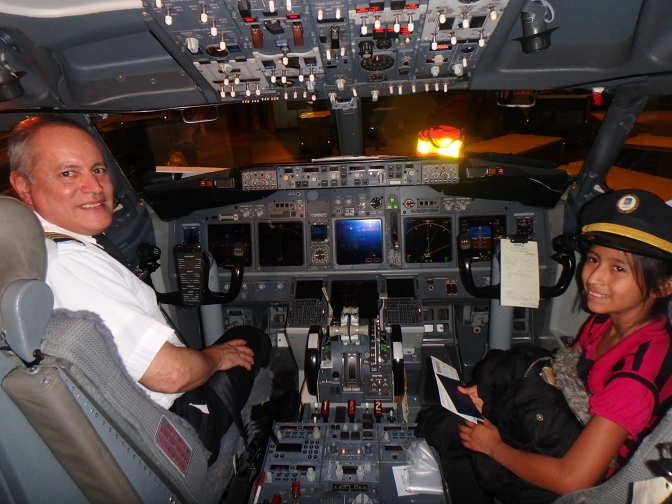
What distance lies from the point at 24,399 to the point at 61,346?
5.1 inches

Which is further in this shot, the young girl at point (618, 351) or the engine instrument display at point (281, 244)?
the engine instrument display at point (281, 244)

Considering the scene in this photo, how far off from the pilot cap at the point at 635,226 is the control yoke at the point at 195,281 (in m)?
1.97

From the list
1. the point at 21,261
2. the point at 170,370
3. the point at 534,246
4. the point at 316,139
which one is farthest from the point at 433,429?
the point at 316,139

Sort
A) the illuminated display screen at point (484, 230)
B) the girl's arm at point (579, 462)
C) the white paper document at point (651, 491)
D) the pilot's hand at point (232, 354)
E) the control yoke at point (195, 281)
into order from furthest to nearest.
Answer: the illuminated display screen at point (484, 230) < the control yoke at point (195, 281) < the pilot's hand at point (232, 354) < the girl's arm at point (579, 462) < the white paper document at point (651, 491)

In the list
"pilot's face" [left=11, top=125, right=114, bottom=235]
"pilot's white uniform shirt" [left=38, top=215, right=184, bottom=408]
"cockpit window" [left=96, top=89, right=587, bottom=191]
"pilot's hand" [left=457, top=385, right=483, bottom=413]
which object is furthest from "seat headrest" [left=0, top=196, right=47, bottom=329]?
"cockpit window" [left=96, top=89, right=587, bottom=191]

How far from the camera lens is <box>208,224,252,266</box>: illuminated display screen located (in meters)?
3.07

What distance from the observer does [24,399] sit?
3.00 ft

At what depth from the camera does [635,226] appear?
1.39 m

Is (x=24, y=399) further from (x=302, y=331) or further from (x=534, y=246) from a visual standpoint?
(x=534, y=246)

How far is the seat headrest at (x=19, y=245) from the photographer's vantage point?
0.88 metres

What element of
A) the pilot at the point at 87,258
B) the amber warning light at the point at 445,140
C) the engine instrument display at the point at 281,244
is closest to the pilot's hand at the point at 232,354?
the pilot at the point at 87,258

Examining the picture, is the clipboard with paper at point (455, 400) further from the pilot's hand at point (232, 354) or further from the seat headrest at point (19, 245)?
the seat headrest at point (19, 245)

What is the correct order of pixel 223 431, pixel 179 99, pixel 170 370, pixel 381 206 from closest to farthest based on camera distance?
pixel 170 370, pixel 223 431, pixel 179 99, pixel 381 206

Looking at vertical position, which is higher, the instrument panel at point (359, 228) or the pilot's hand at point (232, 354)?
the instrument panel at point (359, 228)
